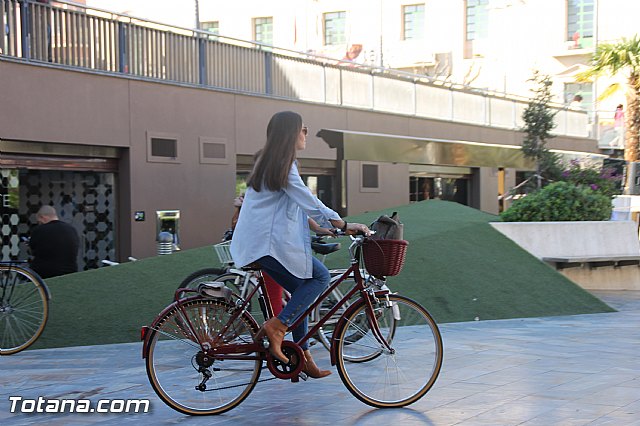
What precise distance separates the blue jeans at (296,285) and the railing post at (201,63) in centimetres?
1429

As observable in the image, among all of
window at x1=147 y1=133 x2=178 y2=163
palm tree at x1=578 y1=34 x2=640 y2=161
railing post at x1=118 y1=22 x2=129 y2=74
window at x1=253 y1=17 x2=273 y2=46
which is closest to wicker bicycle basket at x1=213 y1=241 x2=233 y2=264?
railing post at x1=118 y1=22 x2=129 y2=74

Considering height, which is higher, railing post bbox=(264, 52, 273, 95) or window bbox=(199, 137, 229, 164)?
railing post bbox=(264, 52, 273, 95)

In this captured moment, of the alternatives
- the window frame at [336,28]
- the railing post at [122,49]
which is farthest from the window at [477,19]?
the railing post at [122,49]

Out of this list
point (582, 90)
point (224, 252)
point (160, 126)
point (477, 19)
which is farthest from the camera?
point (582, 90)

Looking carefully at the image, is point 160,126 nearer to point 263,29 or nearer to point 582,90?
point 263,29

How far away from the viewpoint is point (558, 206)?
15859 millimetres

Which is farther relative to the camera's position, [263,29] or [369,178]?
[263,29]

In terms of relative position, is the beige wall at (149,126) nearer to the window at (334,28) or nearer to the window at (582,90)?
the window at (334,28)

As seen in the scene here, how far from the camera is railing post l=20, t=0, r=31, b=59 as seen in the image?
1609 centimetres

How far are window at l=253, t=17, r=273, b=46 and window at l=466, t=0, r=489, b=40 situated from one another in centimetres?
877

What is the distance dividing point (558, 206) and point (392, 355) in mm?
10461

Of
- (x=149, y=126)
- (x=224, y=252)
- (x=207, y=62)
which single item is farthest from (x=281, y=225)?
(x=207, y=62)

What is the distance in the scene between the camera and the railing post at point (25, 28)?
16094 mm

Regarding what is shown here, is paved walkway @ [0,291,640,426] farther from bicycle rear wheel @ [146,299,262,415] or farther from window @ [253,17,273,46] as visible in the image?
window @ [253,17,273,46]
